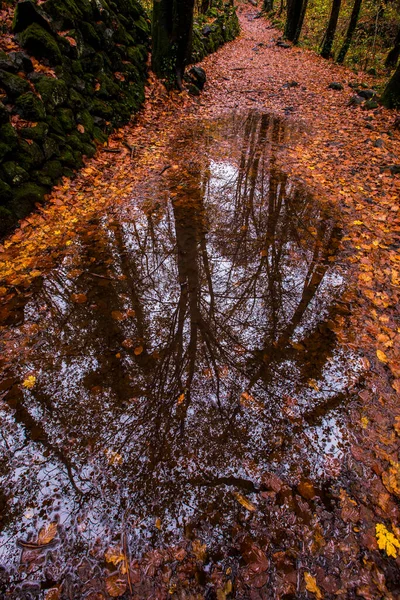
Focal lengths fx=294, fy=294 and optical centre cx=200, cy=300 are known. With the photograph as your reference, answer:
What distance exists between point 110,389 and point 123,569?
1.21 m

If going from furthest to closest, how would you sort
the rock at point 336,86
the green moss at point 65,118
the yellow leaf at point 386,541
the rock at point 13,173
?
the rock at point 336,86, the green moss at point 65,118, the rock at point 13,173, the yellow leaf at point 386,541

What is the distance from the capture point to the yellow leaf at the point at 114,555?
1.76 meters

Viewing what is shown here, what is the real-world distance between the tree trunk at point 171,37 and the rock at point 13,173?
6.56 metres

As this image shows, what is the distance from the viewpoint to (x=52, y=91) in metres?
4.92

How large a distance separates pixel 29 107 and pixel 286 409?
17.7 feet

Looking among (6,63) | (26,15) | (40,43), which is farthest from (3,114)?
(26,15)

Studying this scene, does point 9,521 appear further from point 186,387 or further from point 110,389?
point 186,387

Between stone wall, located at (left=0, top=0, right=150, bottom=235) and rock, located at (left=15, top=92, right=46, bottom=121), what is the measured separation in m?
0.01

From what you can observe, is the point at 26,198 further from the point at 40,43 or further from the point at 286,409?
the point at 286,409

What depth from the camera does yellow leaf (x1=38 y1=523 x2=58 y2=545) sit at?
1.82m

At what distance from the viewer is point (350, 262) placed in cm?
385

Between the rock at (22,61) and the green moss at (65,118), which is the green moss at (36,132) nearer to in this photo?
the green moss at (65,118)

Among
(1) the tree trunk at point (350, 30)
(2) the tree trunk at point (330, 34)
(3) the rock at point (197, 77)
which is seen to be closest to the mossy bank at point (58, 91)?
(3) the rock at point (197, 77)

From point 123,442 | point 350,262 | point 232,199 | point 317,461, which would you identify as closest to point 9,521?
point 123,442
